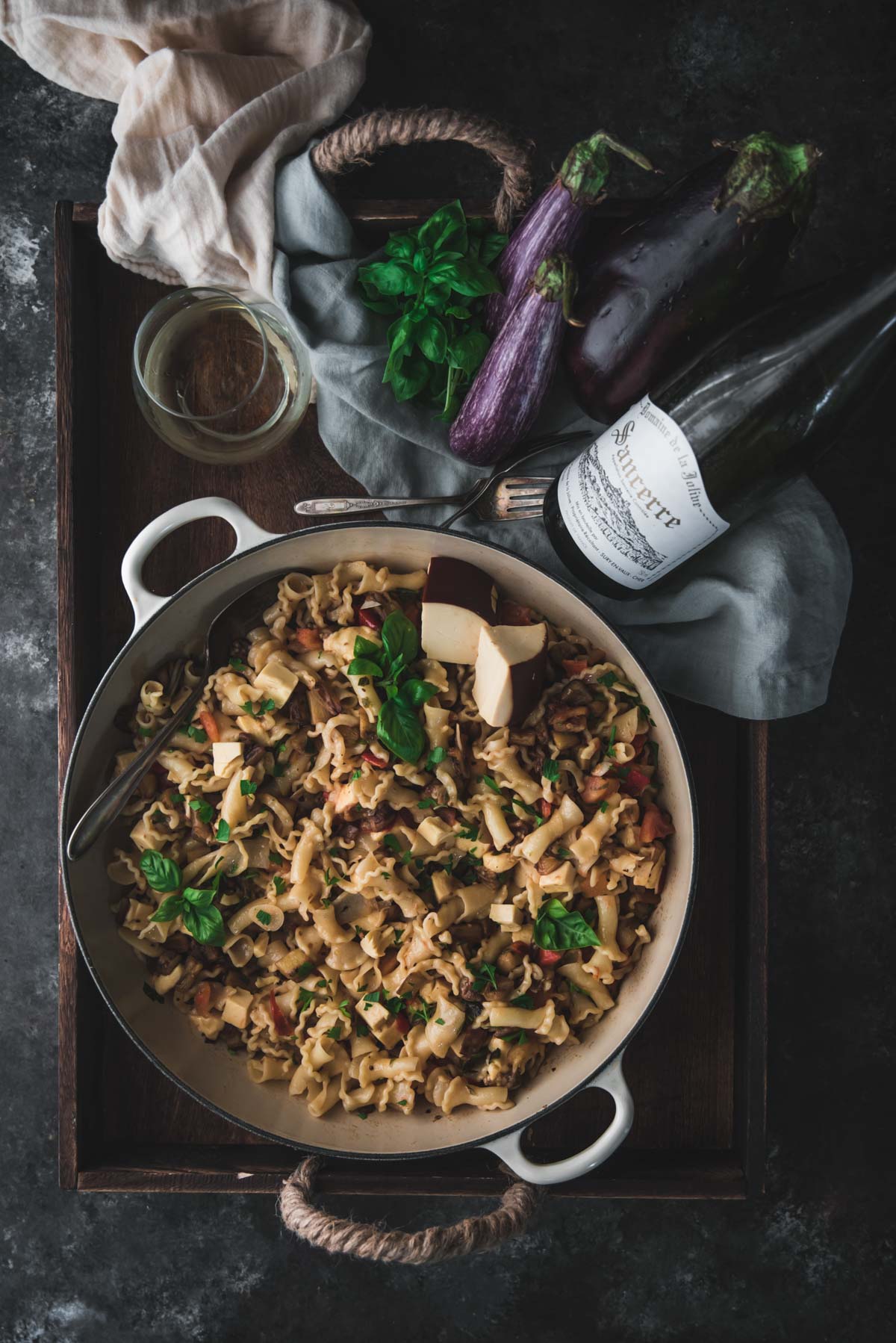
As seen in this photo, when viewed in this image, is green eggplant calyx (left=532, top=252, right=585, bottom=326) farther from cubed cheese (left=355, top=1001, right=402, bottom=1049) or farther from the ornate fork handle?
cubed cheese (left=355, top=1001, right=402, bottom=1049)

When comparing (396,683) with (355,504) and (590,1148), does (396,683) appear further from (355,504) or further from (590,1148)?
(590,1148)

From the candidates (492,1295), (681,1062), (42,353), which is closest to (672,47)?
(42,353)

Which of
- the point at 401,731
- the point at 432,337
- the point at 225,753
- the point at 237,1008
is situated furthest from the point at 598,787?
the point at 432,337

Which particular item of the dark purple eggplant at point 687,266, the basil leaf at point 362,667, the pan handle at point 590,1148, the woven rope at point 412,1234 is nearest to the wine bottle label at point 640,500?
the dark purple eggplant at point 687,266

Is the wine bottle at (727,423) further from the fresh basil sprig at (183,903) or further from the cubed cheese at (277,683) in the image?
the fresh basil sprig at (183,903)

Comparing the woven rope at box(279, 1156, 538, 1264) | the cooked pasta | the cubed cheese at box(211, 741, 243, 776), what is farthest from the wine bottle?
the woven rope at box(279, 1156, 538, 1264)

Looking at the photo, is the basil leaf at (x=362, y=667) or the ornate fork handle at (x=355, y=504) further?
the ornate fork handle at (x=355, y=504)
